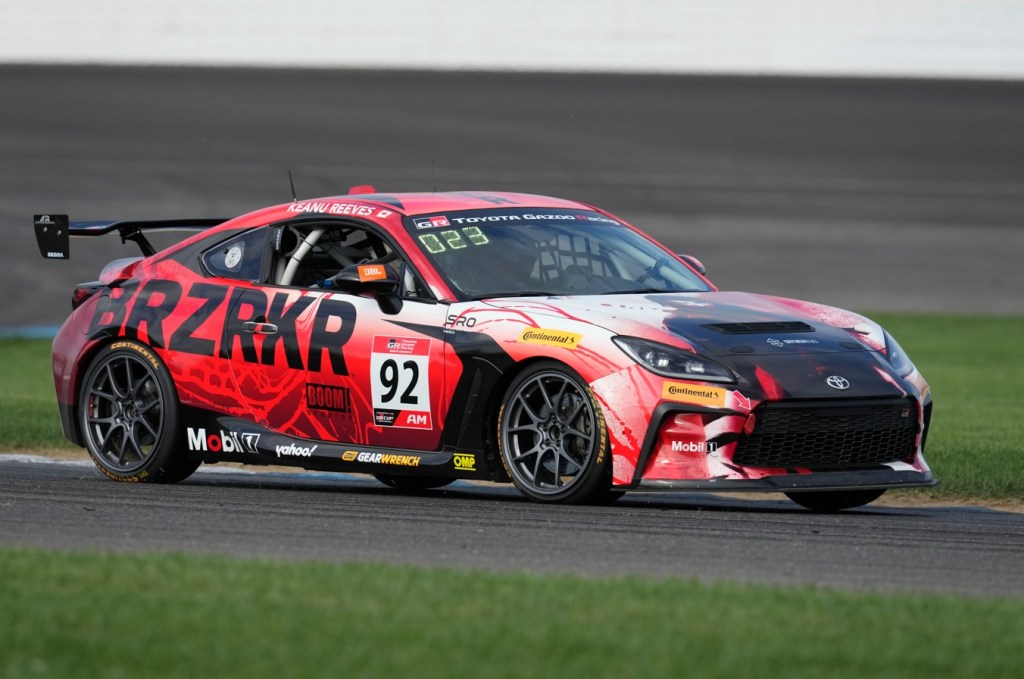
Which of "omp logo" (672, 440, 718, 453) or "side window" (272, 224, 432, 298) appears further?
"side window" (272, 224, 432, 298)

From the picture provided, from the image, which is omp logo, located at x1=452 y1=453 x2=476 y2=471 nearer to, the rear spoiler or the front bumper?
the front bumper

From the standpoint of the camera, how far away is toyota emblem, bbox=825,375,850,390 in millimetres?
8500

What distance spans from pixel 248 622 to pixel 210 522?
260 centimetres

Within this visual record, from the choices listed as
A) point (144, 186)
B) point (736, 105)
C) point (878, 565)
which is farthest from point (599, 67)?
point (878, 565)

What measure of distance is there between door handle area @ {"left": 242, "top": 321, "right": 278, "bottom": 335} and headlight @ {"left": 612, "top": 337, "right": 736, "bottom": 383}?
2031 millimetres

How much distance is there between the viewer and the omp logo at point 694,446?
831cm

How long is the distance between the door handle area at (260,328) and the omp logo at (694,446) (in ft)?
7.54

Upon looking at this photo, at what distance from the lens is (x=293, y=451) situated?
9555mm

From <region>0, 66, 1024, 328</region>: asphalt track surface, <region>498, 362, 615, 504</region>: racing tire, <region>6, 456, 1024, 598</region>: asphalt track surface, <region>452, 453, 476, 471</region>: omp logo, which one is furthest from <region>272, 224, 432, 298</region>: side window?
<region>0, 66, 1024, 328</region>: asphalt track surface

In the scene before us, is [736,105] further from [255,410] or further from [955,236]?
[255,410]

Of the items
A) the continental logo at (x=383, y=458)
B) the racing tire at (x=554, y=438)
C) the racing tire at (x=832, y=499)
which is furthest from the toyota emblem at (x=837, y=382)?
the continental logo at (x=383, y=458)

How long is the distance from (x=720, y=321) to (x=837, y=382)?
1.97ft

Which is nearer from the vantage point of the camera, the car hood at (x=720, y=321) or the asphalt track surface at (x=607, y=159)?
the car hood at (x=720, y=321)

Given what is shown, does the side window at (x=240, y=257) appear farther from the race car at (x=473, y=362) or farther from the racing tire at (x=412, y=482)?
the racing tire at (x=412, y=482)
